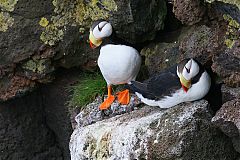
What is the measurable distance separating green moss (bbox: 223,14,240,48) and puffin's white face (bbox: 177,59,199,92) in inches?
10.0

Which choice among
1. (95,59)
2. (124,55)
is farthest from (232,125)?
(95,59)

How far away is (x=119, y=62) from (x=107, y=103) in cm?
42

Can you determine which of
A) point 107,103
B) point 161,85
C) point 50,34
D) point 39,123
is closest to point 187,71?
point 161,85

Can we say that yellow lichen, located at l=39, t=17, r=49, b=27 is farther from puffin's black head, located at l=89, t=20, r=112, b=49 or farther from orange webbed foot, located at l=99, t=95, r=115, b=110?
orange webbed foot, located at l=99, t=95, r=115, b=110

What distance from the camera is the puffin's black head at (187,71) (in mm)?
3977

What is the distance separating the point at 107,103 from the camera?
4.80m

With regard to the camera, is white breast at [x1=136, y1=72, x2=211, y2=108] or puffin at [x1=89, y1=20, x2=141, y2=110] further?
puffin at [x1=89, y1=20, x2=141, y2=110]

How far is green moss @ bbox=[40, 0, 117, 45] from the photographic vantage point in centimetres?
489

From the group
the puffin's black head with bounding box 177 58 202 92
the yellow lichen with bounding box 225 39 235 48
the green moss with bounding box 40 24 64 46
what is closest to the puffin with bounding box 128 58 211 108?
the puffin's black head with bounding box 177 58 202 92

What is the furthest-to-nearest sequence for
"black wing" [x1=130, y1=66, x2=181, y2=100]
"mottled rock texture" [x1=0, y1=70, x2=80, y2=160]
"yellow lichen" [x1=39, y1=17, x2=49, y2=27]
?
"mottled rock texture" [x1=0, y1=70, x2=80, y2=160] → "yellow lichen" [x1=39, y1=17, x2=49, y2=27] → "black wing" [x1=130, y1=66, x2=181, y2=100]

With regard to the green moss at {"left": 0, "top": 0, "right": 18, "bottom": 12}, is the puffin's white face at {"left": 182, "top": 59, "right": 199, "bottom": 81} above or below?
below

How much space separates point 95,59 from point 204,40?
1.19 meters

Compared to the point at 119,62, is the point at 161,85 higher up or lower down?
lower down

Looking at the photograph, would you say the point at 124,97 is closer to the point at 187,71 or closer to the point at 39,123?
the point at 187,71
